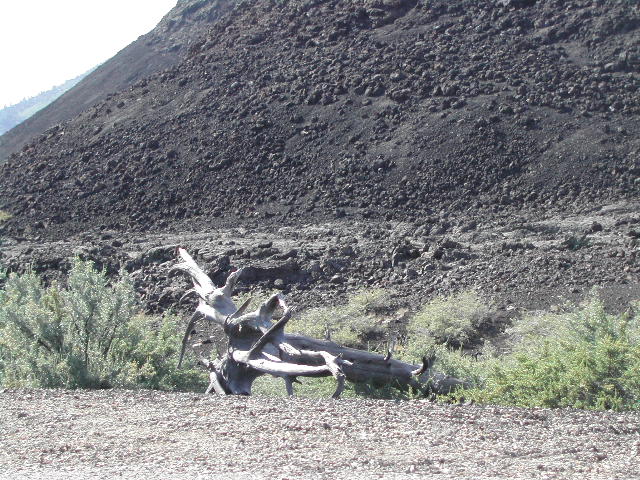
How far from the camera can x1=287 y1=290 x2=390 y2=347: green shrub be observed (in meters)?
15.2

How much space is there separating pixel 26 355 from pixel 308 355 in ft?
9.70

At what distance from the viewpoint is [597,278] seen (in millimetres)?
17359

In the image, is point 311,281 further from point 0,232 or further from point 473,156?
point 0,232

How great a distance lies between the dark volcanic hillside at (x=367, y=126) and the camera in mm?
27500

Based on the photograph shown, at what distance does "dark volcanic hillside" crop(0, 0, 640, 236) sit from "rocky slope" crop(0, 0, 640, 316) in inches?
3.0

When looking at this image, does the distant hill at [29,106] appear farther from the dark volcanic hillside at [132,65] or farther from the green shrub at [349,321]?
the green shrub at [349,321]

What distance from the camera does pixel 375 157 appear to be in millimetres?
30094

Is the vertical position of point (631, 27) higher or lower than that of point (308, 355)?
lower

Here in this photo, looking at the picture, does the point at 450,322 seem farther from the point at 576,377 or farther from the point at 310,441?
the point at 310,441

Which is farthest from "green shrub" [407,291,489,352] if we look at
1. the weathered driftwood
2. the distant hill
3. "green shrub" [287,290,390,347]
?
the distant hill

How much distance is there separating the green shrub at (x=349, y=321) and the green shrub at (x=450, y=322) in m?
0.73

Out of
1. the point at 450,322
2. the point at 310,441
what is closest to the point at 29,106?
the point at 450,322

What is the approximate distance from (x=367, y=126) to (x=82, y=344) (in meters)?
22.7

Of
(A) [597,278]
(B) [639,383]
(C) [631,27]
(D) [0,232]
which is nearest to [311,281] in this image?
(A) [597,278]
